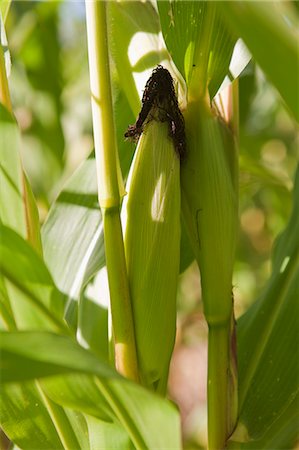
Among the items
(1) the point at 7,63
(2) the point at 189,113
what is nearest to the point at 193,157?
(2) the point at 189,113

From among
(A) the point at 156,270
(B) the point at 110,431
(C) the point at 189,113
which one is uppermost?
(C) the point at 189,113

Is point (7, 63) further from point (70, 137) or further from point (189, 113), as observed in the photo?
point (70, 137)

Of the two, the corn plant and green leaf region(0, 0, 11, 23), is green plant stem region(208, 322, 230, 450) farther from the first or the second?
green leaf region(0, 0, 11, 23)

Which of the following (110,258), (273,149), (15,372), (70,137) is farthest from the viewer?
(273,149)

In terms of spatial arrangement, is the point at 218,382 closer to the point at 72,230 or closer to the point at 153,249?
the point at 153,249

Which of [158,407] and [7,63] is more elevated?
[7,63]

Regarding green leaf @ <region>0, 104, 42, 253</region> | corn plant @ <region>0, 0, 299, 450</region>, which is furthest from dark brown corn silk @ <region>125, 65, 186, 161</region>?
green leaf @ <region>0, 104, 42, 253</region>

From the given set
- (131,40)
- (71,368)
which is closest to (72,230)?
(131,40)
